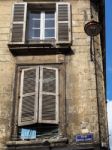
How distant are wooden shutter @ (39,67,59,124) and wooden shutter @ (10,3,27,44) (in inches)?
54.8

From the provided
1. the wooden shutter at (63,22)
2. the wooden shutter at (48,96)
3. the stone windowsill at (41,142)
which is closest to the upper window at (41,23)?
the wooden shutter at (63,22)

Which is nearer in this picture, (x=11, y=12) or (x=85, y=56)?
(x=85, y=56)

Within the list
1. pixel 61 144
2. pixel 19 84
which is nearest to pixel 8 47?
pixel 19 84

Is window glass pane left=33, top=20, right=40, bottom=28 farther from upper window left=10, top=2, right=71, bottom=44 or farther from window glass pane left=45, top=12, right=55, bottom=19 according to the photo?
window glass pane left=45, top=12, right=55, bottom=19

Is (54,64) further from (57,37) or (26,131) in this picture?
(26,131)

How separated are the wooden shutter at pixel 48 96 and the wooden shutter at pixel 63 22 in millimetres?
1173

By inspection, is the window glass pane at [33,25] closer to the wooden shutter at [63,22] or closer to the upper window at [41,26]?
the upper window at [41,26]

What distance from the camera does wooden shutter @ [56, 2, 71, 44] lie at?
13.1 m

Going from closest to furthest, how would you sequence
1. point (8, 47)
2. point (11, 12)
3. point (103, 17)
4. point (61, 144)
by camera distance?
point (61, 144) → point (8, 47) → point (11, 12) → point (103, 17)

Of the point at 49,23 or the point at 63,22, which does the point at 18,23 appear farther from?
the point at 63,22

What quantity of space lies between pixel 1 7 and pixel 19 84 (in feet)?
10.2

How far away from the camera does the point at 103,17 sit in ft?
49.7

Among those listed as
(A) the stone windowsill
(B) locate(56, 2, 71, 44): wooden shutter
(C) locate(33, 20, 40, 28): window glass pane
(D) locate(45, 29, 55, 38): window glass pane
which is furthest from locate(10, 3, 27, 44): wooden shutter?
(A) the stone windowsill

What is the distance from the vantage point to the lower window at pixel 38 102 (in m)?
11.4
